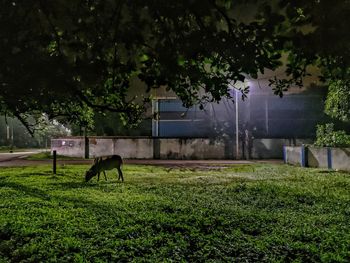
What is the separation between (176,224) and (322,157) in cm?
2152

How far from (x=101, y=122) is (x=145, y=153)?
14.9 m

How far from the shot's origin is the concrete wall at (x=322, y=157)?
85.1ft

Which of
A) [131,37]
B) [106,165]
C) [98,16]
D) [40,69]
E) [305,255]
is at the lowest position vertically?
[305,255]

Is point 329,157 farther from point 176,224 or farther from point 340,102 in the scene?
point 176,224

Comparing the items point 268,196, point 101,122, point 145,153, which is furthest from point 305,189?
point 101,122

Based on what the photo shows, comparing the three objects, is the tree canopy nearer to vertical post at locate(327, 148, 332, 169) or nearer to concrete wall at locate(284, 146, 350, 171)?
concrete wall at locate(284, 146, 350, 171)

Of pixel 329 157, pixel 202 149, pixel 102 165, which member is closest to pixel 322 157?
pixel 329 157

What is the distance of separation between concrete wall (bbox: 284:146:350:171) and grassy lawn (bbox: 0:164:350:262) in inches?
381

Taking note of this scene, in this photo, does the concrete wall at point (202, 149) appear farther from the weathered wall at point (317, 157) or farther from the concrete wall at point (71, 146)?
the weathered wall at point (317, 157)

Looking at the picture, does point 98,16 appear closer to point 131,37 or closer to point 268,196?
point 131,37

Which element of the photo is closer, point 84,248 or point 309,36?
point 309,36

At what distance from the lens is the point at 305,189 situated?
17250 millimetres

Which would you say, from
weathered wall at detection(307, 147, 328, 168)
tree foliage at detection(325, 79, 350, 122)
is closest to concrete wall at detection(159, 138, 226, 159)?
weathered wall at detection(307, 147, 328, 168)

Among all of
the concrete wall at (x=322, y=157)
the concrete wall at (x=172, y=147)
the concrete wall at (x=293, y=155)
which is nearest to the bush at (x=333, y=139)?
the concrete wall at (x=322, y=157)
